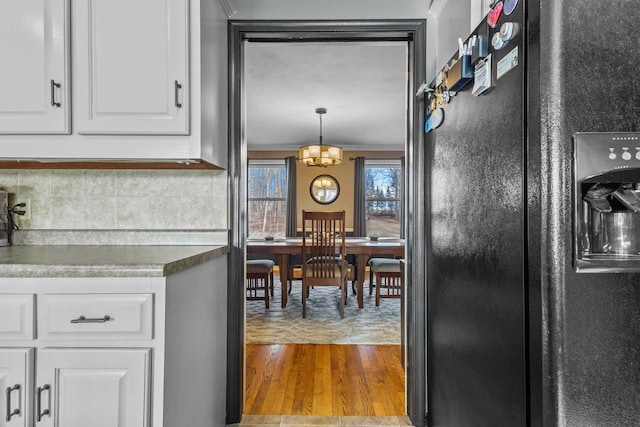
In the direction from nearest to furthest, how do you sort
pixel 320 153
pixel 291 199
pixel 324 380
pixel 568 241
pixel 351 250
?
pixel 568 241, pixel 324 380, pixel 351 250, pixel 320 153, pixel 291 199

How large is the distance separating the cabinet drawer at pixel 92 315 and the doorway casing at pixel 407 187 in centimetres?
74

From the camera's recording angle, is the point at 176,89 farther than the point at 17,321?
Yes

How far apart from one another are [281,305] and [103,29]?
3.33m

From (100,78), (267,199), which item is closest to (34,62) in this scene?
(100,78)

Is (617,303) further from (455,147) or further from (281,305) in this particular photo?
(281,305)

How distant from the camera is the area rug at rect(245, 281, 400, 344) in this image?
3.16 metres

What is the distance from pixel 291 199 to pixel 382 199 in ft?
5.81

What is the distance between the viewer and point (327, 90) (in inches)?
161

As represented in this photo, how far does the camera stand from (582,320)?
761 mm

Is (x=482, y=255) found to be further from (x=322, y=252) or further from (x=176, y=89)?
(x=322, y=252)

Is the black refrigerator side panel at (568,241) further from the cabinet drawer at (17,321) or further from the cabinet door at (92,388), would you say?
the cabinet drawer at (17,321)

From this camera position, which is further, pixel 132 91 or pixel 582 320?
pixel 132 91

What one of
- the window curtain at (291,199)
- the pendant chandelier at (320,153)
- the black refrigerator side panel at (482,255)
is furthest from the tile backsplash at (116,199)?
the window curtain at (291,199)

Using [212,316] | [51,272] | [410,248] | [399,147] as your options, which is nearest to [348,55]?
[410,248]
